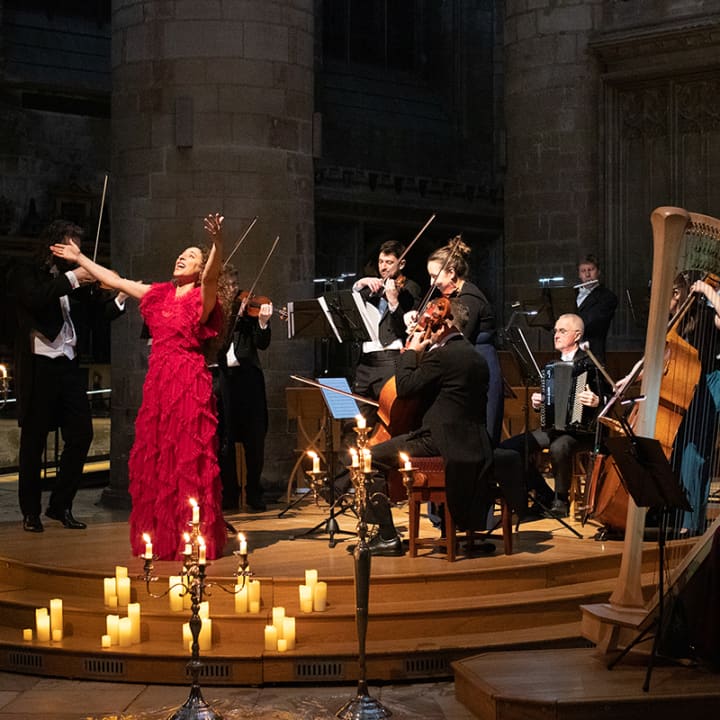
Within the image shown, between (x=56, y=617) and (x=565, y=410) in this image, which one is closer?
(x=56, y=617)

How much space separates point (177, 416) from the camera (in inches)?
277

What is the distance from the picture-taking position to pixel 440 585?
6840 mm

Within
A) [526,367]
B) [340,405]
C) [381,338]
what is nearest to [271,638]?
[340,405]

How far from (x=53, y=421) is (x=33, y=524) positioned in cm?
62

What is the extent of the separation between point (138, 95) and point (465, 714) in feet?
20.2

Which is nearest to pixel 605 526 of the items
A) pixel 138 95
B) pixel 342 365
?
pixel 138 95

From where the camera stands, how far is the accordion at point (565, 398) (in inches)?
332

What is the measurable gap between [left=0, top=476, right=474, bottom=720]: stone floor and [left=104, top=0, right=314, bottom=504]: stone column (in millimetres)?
4075

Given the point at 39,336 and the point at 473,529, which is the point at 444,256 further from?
the point at 39,336

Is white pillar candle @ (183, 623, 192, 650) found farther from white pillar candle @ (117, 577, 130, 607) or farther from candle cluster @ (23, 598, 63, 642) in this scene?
candle cluster @ (23, 598, 63, 642)

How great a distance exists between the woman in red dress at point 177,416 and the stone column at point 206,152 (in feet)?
9.74

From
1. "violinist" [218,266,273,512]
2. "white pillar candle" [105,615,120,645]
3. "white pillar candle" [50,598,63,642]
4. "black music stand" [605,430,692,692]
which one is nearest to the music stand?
"violinist" [218,266,273,512]

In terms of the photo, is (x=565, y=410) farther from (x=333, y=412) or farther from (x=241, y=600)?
(x=241, y=600)

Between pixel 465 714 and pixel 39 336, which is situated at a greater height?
pixel 39 336
